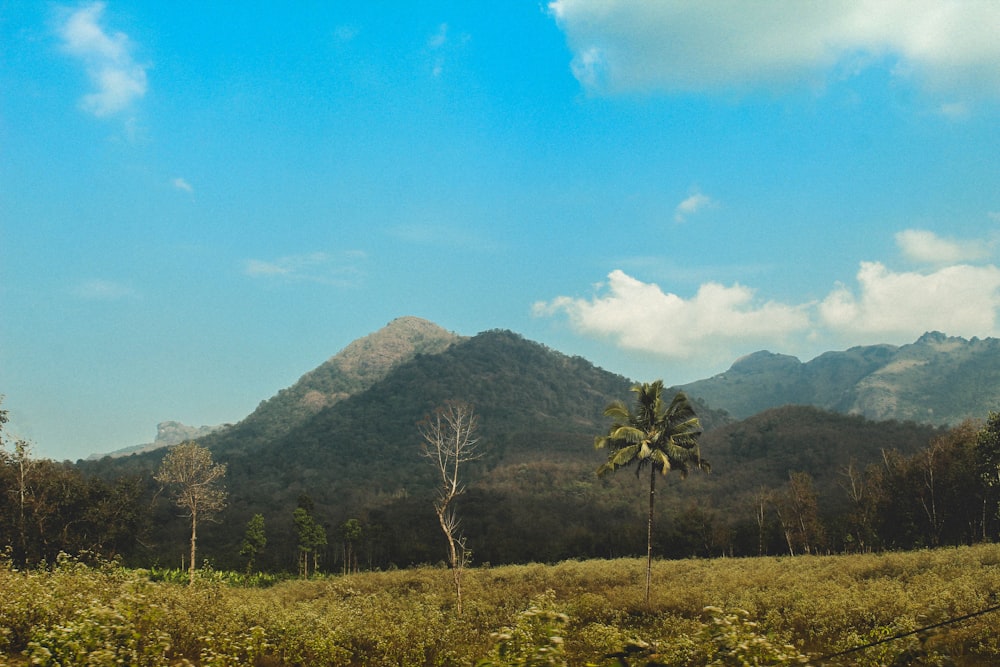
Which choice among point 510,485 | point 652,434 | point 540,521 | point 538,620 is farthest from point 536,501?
point 538,620

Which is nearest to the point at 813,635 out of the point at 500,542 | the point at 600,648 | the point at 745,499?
the point at 600,648

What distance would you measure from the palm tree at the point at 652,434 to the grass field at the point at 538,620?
5971 millimetres

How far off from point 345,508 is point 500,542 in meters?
47.1

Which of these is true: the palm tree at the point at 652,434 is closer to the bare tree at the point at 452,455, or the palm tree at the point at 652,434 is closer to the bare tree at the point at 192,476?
the bare tree at the point at 452,455

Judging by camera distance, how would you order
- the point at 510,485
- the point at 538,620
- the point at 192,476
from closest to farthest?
the point at 538,620 → the point at 192,476 → the point at 510,485

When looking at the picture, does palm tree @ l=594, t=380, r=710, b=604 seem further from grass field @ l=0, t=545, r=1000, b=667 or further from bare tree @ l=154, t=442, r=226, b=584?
bare tree @ l=154, t=442, r=226, b=584

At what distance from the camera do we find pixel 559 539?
7988cm

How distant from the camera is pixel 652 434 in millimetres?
26953

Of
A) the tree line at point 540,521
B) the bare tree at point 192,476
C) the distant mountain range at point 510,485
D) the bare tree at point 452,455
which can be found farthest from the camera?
the distant mountain range at point 510,485

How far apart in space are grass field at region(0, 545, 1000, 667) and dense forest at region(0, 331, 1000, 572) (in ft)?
57.3

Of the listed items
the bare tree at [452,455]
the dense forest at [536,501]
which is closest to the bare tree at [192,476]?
the dense forest at [536,501]

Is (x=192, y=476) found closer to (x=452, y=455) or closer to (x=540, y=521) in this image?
(x=452, y=455)

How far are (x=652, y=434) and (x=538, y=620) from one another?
67.4ft

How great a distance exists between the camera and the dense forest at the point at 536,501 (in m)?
50.6
